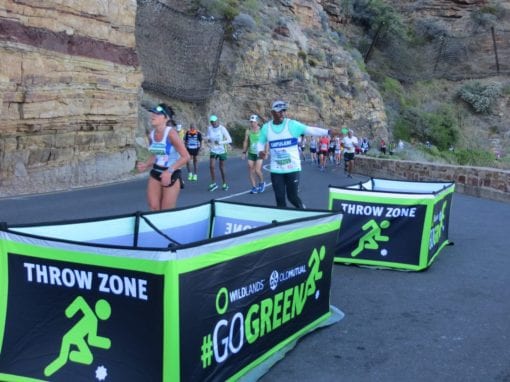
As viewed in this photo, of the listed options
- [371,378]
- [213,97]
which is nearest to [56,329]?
[371,378]

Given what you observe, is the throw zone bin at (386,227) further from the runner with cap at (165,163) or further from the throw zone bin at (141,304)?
the throw zone bin at (141,304)

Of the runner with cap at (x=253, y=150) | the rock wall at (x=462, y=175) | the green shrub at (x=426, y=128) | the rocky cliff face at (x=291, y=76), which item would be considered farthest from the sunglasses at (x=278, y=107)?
the green shrub at (x=426, y=128)

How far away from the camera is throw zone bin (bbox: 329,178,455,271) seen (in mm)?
7238

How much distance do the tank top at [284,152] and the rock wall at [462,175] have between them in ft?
30.4

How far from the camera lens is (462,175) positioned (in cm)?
1770

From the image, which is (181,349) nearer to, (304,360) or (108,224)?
(304,360)

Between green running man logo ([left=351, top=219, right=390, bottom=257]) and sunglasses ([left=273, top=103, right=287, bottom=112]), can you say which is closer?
green running man logo ([left=351, top=219, right=390, bottom=257])

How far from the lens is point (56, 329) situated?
3781 millimetres

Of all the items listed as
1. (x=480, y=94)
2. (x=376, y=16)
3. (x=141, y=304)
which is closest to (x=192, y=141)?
(x=141, y=304)

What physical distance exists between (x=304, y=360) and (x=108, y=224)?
1.85 meters

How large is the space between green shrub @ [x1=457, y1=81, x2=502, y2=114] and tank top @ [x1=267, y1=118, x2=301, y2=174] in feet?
181

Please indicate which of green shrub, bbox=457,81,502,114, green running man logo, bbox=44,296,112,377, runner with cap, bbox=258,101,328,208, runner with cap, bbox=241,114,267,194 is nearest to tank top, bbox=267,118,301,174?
runner with cap, bbox=258,101,328,208

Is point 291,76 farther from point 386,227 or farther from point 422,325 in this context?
point 422,325

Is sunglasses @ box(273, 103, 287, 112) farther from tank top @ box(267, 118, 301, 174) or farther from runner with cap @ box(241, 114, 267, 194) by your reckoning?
runner with cap @ box(241, 114, 267, 194)
